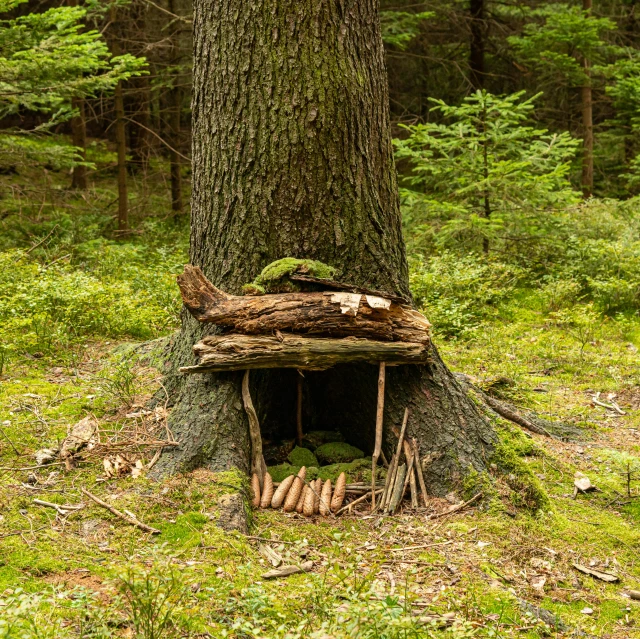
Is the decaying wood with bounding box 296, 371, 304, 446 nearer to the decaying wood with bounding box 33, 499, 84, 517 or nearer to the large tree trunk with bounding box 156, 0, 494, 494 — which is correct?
the large tree trunk with bounding box 156, 0, 494, 494

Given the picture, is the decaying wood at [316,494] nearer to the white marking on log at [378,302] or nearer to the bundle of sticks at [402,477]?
the bundle of sticks at [402,477]

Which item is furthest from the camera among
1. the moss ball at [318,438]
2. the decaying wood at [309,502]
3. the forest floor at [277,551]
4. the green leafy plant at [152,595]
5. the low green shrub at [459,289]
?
the low green shrub at [459,289]

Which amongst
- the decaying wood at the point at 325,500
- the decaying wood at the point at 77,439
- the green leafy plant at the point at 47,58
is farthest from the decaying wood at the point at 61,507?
the green leafy plant at the point at 47,58

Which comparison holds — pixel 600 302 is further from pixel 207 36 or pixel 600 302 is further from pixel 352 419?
pixel 207 36

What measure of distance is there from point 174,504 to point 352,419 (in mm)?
1509

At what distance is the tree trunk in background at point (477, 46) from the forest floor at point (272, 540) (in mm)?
14130

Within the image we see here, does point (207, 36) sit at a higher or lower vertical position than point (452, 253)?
higher

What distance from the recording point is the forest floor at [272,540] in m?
2.74

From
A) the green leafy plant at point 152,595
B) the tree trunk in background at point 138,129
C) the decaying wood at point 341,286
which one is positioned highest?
the tree trunk in background at point 138,129

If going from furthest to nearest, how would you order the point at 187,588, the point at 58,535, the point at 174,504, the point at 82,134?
the point at 82,134
the point at 174,504
the point at 58,535
the point at 187,588

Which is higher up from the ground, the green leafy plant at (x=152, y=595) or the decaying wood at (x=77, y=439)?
the green leafy plant at (x=152, y=595)

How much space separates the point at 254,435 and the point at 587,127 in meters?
13.5

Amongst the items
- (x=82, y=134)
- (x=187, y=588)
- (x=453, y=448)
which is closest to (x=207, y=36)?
(x=453, y=448)

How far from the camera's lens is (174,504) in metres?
3.82
